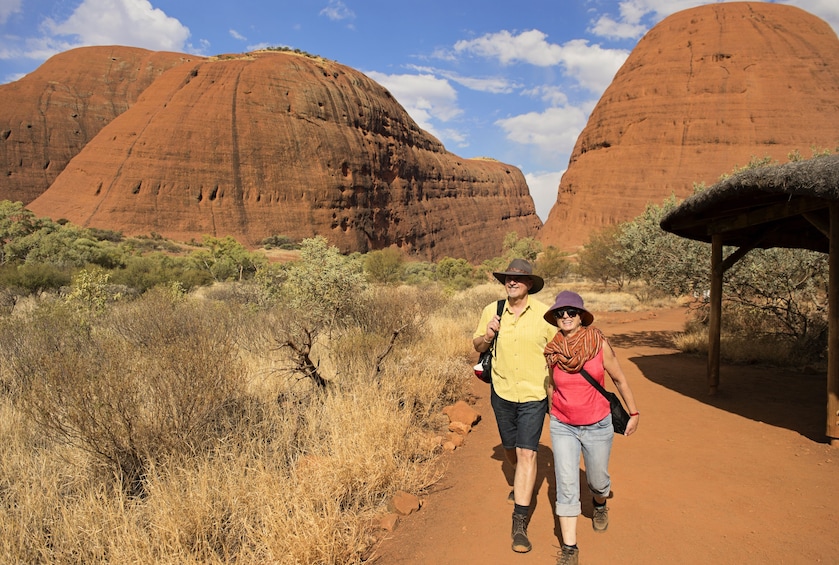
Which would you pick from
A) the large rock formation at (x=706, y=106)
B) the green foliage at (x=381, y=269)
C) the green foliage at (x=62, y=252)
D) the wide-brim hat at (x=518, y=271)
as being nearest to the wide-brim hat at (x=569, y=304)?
the wide-brim hat at (x=518, y=271)

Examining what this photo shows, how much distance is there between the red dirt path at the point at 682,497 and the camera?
307cm

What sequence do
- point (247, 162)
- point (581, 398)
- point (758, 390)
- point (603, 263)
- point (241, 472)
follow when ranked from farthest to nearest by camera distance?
point (247, 162)
point (603, 263)
point (758, 390)
point (241, 472)
point (581, 398)

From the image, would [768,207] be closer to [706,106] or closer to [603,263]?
[603,263]

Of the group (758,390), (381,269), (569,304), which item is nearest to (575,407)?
(569,304)

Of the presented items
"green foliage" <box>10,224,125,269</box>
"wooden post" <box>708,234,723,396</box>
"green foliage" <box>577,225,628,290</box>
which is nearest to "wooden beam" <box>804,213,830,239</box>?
"wooden post" <box>708,234,723,396</box>

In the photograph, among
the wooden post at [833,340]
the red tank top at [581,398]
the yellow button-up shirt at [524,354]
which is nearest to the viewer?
the red tank top at [581,398]

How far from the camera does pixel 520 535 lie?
3.08m

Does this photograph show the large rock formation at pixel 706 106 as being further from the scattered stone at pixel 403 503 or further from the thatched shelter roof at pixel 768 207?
the scattered stone at pixel 403 503

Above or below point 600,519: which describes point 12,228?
above

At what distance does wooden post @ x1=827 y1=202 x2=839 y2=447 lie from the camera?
15.4 feet

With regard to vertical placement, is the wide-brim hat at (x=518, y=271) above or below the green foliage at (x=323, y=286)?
above

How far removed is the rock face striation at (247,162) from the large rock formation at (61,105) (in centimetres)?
97

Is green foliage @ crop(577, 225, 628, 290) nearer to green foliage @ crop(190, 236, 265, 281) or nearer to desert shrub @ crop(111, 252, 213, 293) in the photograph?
green foliage @ crop(190, 236, 265, 281)

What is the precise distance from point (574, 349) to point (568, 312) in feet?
0.78
